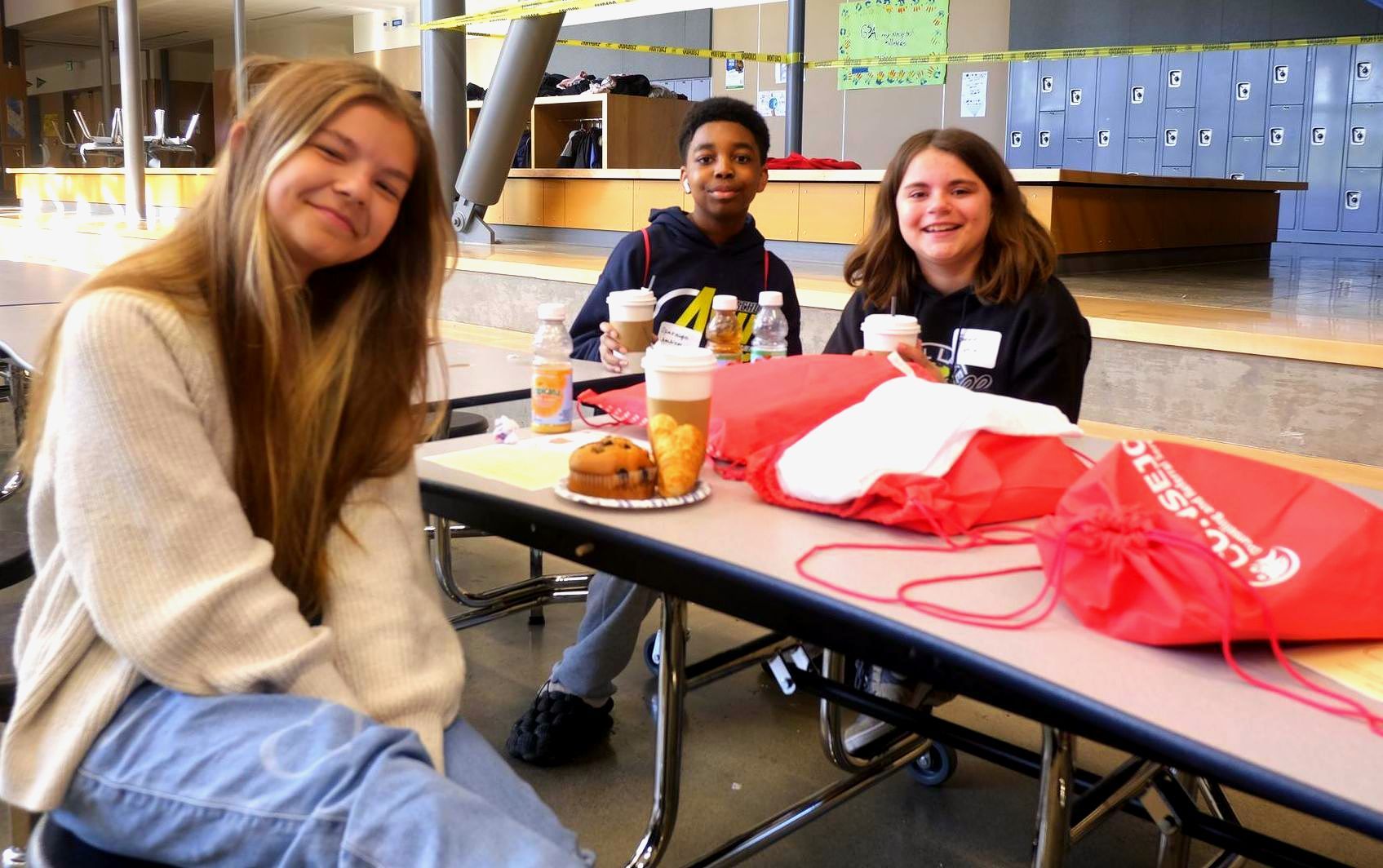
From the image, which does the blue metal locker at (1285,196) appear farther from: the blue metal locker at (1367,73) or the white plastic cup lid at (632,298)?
the white plastic cup lid at (632,298)

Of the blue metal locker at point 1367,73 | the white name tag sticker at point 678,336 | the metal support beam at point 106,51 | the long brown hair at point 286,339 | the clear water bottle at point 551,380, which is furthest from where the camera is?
the metal support beam at point 106,51

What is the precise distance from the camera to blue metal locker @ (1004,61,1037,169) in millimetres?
8734

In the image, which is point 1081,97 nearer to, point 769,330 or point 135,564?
point 769,330

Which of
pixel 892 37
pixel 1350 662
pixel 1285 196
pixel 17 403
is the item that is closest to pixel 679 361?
pixel 1350 662

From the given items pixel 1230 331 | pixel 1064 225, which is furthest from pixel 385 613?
pixel 1064 225

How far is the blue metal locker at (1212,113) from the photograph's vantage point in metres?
7.93

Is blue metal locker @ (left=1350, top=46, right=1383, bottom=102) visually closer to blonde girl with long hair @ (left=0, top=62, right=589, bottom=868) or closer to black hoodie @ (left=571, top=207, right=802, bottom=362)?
black hoodie @ (left=571, top=207, right=802, bottom=362)

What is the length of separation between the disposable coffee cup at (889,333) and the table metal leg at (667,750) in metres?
0.50

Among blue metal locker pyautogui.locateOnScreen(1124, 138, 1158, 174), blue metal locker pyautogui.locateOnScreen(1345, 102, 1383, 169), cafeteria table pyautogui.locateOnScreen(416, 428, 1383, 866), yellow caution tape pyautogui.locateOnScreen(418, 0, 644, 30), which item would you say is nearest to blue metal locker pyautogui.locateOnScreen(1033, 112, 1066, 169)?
blue metal locker pyautogui.locateOnScreen(1124, 138, 1158, 174)

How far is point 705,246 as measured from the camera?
8.41 ft

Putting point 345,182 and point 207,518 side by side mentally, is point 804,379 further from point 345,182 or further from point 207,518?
point 207,518

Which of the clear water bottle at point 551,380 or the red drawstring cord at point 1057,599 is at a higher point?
the clear water bottle at point 551,380

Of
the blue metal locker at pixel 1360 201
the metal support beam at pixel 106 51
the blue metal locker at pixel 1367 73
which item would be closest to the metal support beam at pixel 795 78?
the blue metal locker at pixel 1367 73

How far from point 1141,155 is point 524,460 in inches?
313
